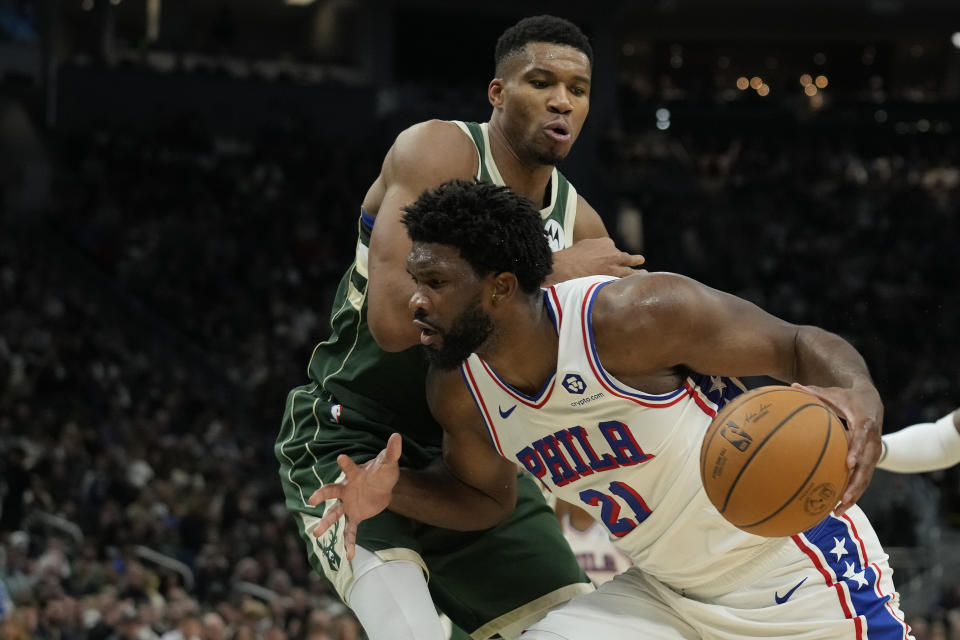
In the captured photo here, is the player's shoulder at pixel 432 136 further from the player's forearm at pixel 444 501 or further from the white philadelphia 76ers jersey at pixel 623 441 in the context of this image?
the player's forearm at pixel 444 501

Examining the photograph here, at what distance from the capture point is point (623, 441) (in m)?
3.56

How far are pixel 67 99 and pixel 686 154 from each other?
10997 millimetres

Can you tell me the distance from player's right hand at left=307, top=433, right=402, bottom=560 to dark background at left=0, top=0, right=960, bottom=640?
5.78 m

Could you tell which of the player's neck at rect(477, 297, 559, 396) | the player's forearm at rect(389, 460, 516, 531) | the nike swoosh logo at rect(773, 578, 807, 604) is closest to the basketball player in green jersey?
the player's forearm at rect(389, 460, 516, 531)

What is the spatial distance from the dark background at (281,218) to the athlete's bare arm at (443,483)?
222 inches

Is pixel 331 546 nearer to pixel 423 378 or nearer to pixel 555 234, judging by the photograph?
pixel 423 378

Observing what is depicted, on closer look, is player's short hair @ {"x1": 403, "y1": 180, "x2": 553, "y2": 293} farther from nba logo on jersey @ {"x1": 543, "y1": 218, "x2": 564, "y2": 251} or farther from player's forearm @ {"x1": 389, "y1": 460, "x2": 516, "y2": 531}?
player's forearm @ {"x1": 389, "y1": 460, "x2": 516, "y2": 531}

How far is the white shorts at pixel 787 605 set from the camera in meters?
3.58

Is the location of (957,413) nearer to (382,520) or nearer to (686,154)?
(382,520)

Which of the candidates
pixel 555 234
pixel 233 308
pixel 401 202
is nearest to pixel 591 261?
pixel 555 234

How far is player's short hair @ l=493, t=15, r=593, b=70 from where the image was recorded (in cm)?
413

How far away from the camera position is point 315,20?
82.5 feet

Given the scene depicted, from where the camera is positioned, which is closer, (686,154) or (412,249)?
(412,249)

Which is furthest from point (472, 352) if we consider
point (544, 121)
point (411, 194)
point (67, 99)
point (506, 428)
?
point (67, 99)
